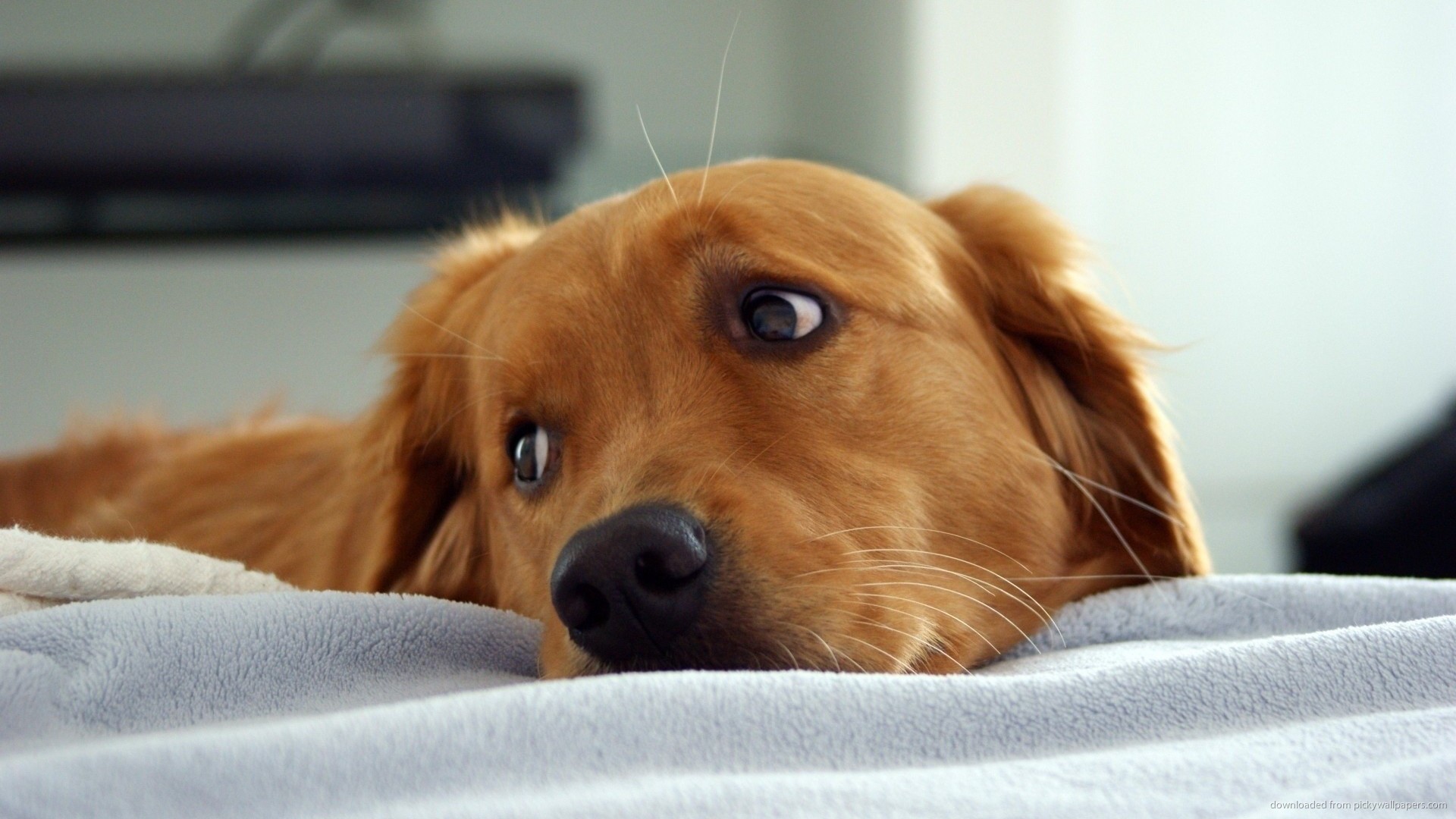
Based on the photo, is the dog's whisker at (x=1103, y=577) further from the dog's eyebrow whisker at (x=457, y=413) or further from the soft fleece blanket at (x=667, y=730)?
the dog's eyebrow whisker at (x=457, y=413)

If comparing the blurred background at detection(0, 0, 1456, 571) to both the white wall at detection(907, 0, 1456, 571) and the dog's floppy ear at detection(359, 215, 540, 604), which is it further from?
the dog's floppy ear at detection(359, 215, 540, 604)

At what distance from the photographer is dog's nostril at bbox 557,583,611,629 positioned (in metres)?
1.08

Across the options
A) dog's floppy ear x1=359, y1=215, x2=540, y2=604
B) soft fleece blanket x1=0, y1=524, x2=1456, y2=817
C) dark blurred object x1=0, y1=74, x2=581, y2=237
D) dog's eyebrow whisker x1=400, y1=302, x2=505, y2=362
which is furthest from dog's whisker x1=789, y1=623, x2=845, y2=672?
dark blurred object x1=0, y1=74, x2=581, y2=237

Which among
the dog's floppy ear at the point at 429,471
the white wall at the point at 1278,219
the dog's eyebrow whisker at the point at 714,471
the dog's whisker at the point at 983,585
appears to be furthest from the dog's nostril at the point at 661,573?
the white wall at the point at 1278,219

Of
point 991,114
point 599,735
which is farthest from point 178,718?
point 991,114

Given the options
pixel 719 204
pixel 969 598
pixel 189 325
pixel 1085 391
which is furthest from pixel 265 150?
pixel 969 598

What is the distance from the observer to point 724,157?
17.7 feet

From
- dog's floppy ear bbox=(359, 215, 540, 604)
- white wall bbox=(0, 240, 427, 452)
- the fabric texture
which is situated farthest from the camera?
white wall bbox=(0, 240, 427, 452)

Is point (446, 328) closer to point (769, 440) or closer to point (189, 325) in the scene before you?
point (769, 440)

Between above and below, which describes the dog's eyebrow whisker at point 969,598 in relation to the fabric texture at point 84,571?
below

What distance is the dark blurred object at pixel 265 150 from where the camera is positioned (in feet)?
15.3

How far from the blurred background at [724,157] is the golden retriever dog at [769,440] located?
10.0ft

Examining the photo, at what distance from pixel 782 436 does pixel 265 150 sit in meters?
3.99

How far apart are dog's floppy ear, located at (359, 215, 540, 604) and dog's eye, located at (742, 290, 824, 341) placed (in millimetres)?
491
